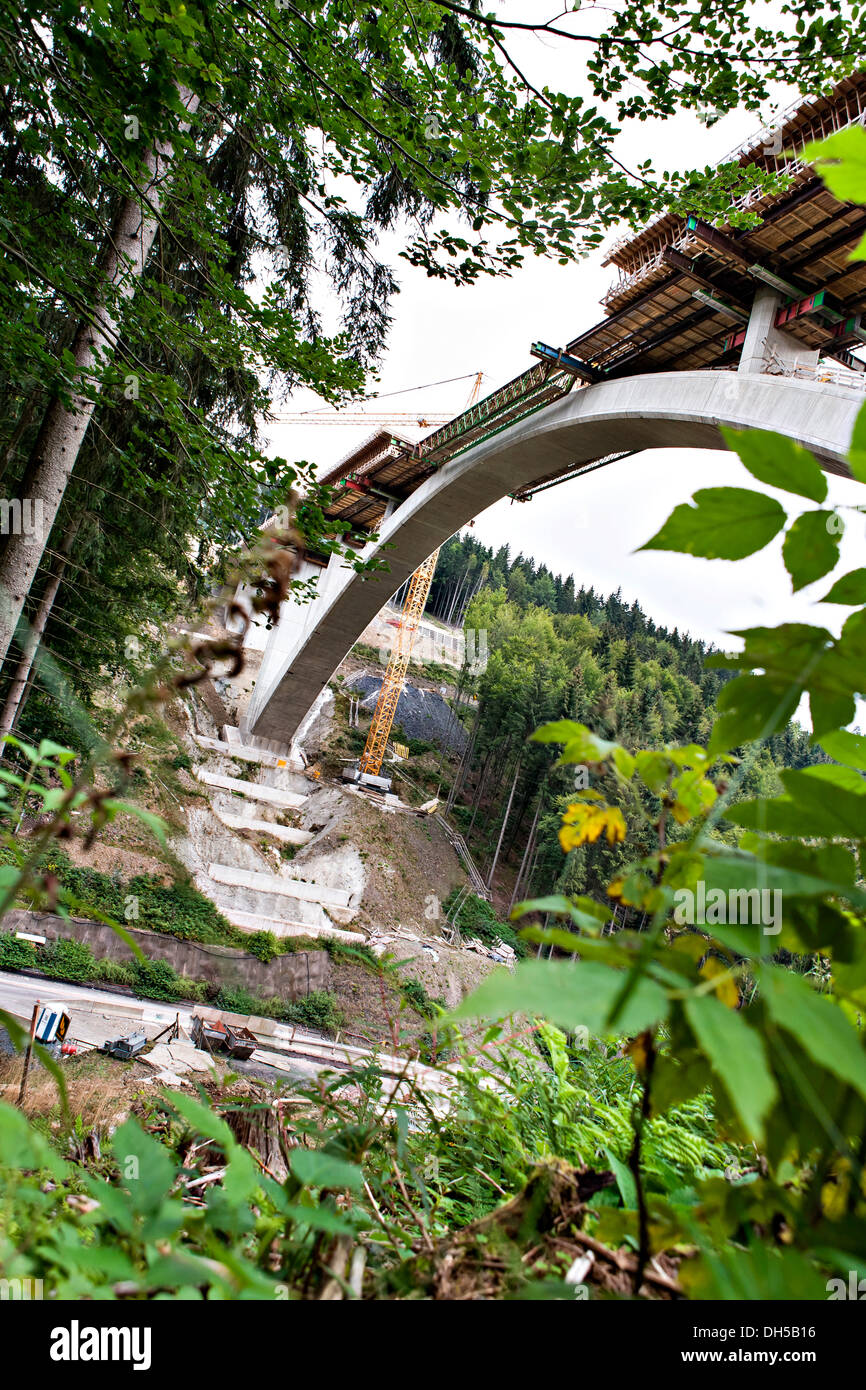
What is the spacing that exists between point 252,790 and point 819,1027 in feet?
93.5

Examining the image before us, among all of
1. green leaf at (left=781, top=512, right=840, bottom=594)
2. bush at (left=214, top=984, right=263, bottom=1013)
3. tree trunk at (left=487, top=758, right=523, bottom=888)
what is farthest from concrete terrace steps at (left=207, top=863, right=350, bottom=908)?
green leaf at (left=781, top=512, right=840, bottom=594)

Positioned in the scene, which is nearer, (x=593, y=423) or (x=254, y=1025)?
(x=593, y=423)

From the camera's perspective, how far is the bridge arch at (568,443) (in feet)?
22.0

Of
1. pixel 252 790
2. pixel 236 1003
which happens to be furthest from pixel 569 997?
pixel 252 790

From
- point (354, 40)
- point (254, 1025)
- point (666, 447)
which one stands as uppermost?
point (666, 447)

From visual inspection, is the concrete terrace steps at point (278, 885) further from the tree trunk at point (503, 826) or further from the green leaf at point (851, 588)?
the green leaf at point (851, 588)

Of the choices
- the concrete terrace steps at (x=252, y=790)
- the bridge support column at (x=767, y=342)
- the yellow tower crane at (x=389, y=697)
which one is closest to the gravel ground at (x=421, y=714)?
the yellow tower crane at (x=389, y=697)

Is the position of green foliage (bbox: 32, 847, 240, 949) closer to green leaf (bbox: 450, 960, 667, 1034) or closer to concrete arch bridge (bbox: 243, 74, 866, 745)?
concrete arch bridge (bbox: 243, 74, 866, 745)

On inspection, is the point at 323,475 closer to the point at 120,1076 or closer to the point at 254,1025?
the point at 254,1025

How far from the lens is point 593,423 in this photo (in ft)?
35.5

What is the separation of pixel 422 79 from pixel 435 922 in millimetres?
24982

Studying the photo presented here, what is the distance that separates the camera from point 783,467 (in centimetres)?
43
